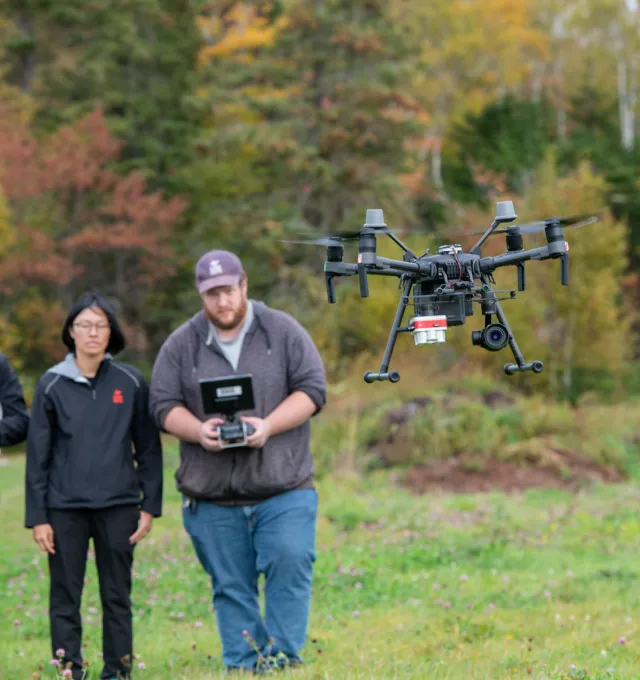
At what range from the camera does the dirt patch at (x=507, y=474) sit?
562 inches

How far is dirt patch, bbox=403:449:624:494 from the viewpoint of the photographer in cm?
1428

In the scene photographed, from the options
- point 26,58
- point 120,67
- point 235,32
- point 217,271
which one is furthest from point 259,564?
point 26,58

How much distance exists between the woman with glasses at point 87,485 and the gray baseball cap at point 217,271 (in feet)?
2.14

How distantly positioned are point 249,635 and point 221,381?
1359 millimetres

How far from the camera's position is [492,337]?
329 centimetres

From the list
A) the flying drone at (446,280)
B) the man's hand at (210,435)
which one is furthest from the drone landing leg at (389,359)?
the man's hand at (210,435)

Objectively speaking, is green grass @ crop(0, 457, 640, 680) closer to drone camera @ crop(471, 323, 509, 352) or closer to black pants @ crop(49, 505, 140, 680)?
black pants @ crop(49, 505, 140, 680)

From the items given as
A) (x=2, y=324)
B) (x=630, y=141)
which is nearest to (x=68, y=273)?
(x=2, y=324)

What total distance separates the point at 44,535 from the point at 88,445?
494 mm

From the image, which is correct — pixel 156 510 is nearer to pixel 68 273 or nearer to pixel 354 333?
pixel 354 333

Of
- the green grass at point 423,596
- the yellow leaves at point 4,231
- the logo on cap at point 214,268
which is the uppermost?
the yellow leaves at point 4,231

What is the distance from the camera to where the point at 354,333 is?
879 inches

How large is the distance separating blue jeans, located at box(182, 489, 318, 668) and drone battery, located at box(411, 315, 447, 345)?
2609 millimetres

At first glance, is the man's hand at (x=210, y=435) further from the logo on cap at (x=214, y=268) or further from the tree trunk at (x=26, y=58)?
the tree trunk at (x=26, y=58)
